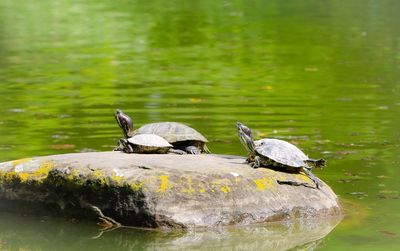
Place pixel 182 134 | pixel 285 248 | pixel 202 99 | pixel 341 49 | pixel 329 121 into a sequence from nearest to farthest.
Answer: pixel 285 248 < pixel 182 134 < pixel 329 121 < pixel 202 99 < pixel 341 49

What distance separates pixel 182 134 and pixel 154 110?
467cm

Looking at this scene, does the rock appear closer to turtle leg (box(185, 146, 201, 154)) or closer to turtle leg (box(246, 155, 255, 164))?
turtle leg (box(246, 155, 255, 164))

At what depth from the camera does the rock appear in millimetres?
6090

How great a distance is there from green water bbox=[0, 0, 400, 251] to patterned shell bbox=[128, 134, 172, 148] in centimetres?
95

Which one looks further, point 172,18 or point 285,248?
point 172,18

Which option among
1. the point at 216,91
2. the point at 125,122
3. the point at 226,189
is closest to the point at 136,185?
the point at 226,189

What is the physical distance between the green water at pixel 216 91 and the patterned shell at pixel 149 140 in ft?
3.12

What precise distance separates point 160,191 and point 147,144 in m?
0.92

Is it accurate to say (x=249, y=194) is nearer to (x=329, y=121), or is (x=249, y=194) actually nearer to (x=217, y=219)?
(x=217, y=219)

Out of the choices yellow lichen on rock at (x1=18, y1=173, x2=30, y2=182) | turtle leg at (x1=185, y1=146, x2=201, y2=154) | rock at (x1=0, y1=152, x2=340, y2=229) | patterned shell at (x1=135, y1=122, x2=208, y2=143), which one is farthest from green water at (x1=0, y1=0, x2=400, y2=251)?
turtle leg at (x1=185, y1=146, x2=201, y2=154)

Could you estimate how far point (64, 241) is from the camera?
5988 mm

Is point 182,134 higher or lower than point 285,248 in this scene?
higher

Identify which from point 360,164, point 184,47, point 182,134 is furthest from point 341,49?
point 182,134

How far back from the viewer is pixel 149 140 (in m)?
6.94
